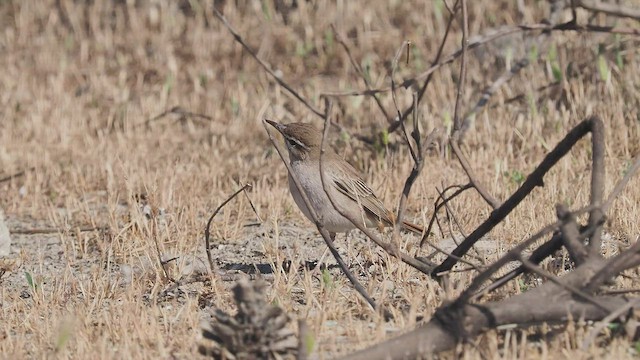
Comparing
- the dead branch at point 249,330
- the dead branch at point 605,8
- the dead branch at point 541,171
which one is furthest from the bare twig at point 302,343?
the dead branch at point 605,8

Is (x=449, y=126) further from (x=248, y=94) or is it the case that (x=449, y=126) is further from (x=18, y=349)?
(x=18, y=349)

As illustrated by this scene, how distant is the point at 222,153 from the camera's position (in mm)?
10453

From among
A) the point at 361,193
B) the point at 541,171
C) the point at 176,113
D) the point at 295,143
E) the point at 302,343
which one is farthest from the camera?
the point at 176,113

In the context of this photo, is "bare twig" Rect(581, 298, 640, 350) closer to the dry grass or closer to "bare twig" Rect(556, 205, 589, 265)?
the dry grass

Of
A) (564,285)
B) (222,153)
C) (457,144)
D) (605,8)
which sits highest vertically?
(605,8)

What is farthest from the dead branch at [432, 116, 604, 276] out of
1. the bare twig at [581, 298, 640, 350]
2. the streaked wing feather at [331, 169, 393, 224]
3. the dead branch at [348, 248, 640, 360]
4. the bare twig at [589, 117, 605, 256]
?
the streaked wing feather at [331, 169, 393, 224]

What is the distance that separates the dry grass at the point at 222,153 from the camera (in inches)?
223

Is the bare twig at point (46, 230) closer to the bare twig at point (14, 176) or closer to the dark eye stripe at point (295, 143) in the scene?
the bare twig at point (14, 176)

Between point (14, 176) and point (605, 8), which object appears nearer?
point (605, 8)

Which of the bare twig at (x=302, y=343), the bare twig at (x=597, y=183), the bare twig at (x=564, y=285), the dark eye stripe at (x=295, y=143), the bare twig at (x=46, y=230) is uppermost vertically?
the dark eye stripe at (x=295, y=143)

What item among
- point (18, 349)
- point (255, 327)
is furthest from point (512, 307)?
point (18, 349)

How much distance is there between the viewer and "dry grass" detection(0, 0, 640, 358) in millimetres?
5668

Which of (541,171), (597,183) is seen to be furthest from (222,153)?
(597,183)

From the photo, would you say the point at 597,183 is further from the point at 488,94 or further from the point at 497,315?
the point at 488,94
